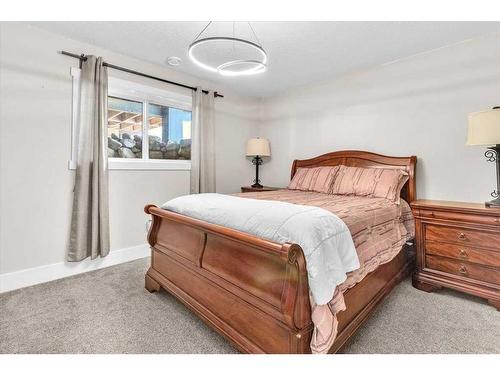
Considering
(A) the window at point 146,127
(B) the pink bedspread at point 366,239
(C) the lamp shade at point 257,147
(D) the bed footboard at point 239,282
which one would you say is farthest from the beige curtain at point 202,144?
(B) the pink bedspread at point 366,239

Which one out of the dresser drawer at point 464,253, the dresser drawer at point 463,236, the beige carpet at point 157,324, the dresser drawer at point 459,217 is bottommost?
the beige carpet at point 157,324

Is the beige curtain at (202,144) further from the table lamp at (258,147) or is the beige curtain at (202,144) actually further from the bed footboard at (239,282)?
the bed footboard at (239,282)

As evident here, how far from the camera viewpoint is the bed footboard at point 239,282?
1.18m

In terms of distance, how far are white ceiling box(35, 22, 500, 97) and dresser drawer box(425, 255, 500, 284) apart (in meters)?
2.07

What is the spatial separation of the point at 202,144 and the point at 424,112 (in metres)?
2.66

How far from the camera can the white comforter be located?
3.96 feet

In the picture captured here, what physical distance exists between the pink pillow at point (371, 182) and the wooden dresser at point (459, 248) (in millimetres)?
257

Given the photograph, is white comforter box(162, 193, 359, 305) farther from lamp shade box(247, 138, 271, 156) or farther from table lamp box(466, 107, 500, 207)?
lamp shade box(247, 138, 271, 156)

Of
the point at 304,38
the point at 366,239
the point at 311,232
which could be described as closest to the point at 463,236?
the point at 366,239

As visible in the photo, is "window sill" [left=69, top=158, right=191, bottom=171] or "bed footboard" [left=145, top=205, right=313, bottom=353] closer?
"bed footboard" [left=145, top=205, right=313, bottom=353]

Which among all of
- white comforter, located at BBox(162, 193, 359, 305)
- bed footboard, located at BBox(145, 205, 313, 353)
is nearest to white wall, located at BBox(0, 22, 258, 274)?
bed footboard, located at BBox(145, 205, 313, 353)

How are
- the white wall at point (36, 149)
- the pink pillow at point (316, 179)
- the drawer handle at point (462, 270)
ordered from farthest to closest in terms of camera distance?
the pink pillow at point (316, 179), the white wall at point (36, 149), the drawer handle at point (462, 270)

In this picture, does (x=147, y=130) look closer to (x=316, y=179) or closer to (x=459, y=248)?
(x=316, y=179)
